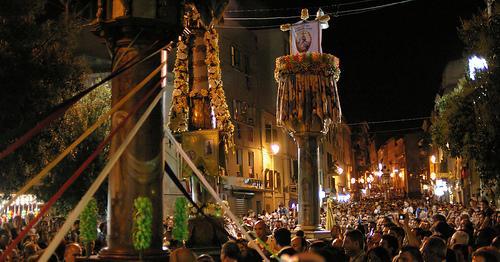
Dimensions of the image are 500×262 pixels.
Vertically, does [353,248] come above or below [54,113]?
below

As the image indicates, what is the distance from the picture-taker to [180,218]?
9.29 meters

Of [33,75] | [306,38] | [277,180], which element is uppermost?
[306,38]

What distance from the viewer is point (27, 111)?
1798 cm

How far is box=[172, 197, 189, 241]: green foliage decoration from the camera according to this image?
9188mm

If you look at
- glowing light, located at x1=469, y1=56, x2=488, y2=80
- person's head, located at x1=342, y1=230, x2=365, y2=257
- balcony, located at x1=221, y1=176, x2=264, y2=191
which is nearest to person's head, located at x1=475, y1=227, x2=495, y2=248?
person's head, located at x1=342, y1=230, x2=365, y2=257

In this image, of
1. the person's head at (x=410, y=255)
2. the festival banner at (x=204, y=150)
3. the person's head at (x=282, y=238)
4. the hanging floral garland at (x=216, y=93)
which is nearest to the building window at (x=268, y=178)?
the hanging floral garland at (x=216, y=93)

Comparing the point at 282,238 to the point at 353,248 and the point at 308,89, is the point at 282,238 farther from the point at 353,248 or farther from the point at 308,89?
the point at 308,89

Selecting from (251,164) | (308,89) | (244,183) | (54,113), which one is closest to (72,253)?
(54,113)

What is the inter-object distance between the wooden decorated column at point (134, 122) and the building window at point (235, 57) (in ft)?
134

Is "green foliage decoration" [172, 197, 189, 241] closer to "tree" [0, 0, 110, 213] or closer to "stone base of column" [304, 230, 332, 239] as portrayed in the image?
"tree" [0, 0, 110, 213]

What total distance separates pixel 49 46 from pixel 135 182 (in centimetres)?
1335

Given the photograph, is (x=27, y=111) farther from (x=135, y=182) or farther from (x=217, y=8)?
(x=135, y=182)

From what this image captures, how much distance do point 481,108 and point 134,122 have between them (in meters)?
18.5

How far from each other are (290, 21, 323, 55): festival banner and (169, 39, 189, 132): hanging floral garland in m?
6.70
